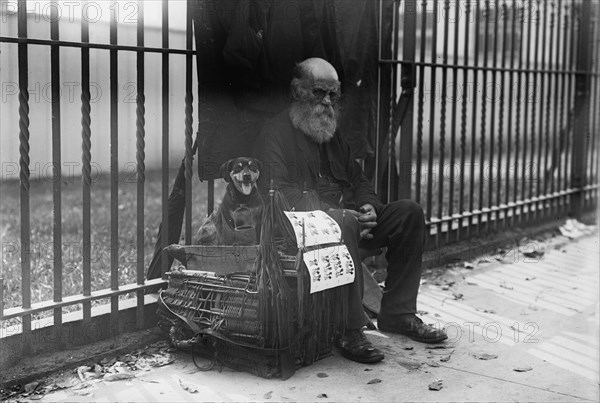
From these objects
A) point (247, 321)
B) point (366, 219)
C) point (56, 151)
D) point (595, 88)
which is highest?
point (595, 88)

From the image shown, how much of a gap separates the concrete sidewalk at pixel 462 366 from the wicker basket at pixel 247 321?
0.30ft

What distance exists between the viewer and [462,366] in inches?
178

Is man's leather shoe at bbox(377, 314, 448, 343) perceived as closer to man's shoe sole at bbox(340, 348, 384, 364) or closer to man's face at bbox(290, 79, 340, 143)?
man's shoe sole at bbox(340, 348, 384, 364)

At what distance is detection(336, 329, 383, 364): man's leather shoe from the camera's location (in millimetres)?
4492

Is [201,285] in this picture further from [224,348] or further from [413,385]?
[413,385]

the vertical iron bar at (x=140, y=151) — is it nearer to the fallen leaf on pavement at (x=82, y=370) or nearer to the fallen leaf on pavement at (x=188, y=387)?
the fallen leaf on pavement at (x=82, y=370)

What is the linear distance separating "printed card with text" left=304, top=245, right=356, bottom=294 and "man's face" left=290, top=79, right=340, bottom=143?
3.28 feet

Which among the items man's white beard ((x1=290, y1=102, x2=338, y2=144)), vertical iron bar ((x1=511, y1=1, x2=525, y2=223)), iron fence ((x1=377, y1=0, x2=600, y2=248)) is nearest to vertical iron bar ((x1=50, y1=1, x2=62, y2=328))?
man's white beard ((x1=290, y1=102, x2=338, y2=144))

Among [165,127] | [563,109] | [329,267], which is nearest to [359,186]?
[329,267]

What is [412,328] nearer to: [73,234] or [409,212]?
[409,212]

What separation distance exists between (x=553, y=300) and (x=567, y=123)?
4.06 metres

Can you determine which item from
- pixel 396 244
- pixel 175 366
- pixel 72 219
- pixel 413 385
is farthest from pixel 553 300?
pixel 72 219

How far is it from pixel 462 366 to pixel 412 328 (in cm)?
54

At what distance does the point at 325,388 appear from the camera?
409cm
